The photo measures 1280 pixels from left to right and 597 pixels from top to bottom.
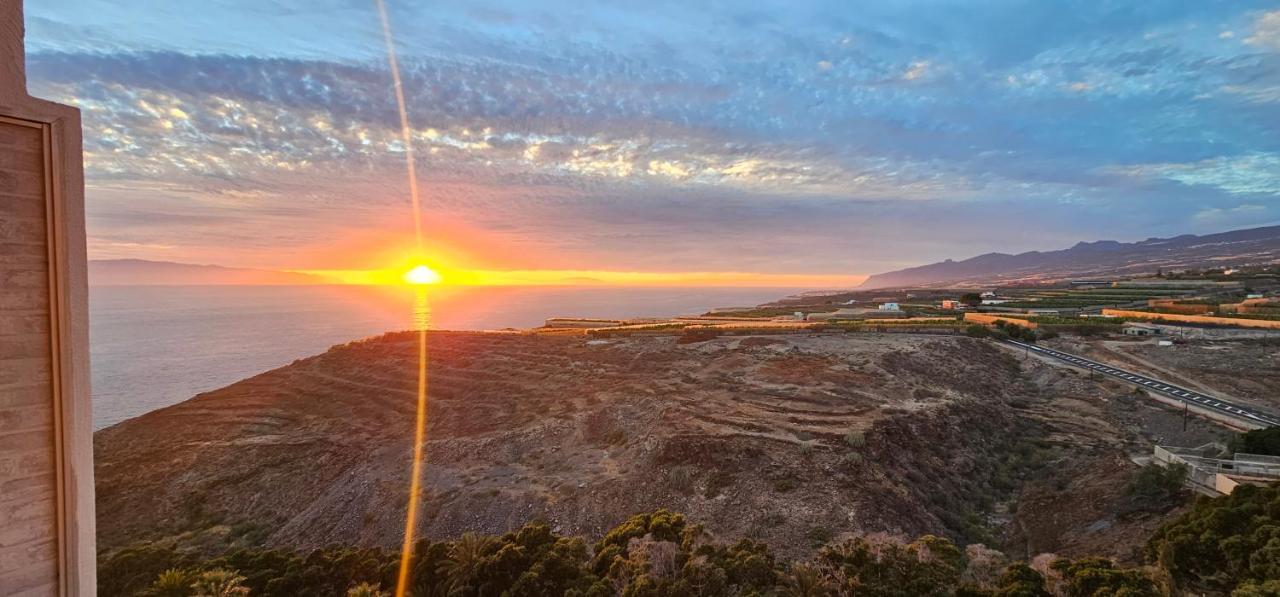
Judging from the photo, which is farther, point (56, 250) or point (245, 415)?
point (245, 415)

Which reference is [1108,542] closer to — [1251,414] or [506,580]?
[506,580]

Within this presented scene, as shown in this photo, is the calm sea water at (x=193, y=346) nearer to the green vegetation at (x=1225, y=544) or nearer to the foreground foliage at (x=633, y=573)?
the foreground foliage at (x=633, y=573)

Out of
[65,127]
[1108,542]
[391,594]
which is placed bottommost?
[1108,542]

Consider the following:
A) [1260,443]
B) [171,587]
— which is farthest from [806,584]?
[1260,443]

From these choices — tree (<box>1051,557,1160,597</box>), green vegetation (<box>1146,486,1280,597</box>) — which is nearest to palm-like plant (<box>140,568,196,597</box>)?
tree (<box>1051,557,1160,597</box>)

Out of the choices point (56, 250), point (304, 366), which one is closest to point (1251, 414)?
point (56, 250)

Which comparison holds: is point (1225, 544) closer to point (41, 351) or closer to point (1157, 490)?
point (1157, 490)
